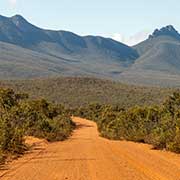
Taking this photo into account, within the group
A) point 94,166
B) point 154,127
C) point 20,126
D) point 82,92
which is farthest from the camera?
point 82,92

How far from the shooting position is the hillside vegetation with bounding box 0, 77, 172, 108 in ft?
359

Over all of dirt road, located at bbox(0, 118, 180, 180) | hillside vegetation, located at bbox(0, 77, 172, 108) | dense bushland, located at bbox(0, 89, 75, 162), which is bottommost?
hillside vegetation, located at bbox(0, 77, 172, 108)

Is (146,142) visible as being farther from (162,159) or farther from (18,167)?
(18,167)

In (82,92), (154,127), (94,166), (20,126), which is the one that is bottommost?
(82,92)

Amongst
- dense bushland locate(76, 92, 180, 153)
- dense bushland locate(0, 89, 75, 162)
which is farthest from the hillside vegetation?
dense bushland locate(76, 92, 180, 153)

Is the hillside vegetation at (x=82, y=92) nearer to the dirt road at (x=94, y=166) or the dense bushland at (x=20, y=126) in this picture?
the dense bushland at (x=20, y=126)

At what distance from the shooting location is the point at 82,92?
118062 millimetres

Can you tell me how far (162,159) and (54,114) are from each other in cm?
4930

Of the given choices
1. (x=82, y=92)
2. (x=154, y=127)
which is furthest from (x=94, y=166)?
(x=82, y=92)

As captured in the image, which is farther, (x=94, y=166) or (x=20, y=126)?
(x=20, y=126)

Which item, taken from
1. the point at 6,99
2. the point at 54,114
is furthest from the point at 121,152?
the point at 54,114

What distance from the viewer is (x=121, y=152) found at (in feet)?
80.6

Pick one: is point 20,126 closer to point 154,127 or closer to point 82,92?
point 154,127

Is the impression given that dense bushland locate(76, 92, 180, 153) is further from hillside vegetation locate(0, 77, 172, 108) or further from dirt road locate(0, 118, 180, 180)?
hillside vegetation locate(0, 77, 172, 108)
